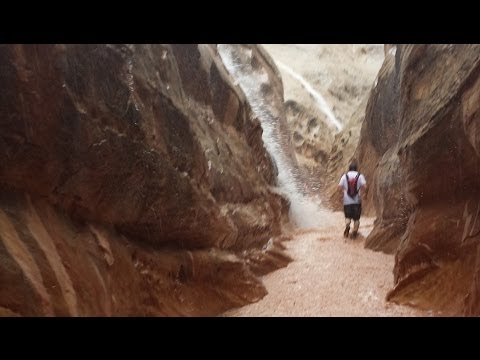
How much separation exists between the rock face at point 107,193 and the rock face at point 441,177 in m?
1.70

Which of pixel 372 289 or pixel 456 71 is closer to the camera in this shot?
pixel 456 71

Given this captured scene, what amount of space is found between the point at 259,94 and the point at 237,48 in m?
2.66

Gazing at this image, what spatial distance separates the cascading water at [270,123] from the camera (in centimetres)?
1083

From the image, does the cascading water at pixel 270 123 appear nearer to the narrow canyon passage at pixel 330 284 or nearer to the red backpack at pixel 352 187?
the red backpack at pixel 352 187

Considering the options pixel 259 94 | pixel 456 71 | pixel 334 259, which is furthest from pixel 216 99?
pixel 259 94

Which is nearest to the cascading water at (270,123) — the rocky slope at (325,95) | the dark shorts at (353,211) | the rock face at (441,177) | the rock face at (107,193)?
the rocky slope at (325,95)

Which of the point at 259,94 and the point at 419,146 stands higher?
the point at 259,94

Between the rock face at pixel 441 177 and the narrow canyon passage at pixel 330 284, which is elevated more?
the rock face at pixel 441 177

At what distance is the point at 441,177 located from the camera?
153 inches

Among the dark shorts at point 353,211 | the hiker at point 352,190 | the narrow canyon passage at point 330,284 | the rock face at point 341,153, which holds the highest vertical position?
the rock face at point 341,153

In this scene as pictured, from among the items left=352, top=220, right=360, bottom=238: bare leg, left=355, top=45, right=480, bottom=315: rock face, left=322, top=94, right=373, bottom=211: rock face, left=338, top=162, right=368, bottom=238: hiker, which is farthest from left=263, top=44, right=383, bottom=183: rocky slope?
left=355, top=45, right=480, bottom=315: rock face

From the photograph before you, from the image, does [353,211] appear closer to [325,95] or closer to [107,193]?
[107,193]

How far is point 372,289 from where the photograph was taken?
426 centimetres
